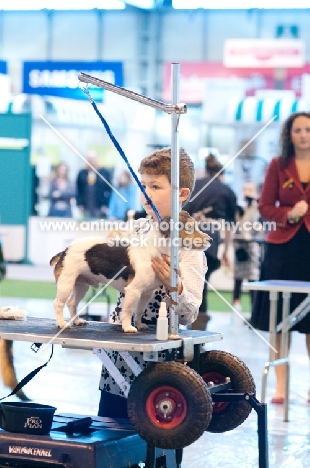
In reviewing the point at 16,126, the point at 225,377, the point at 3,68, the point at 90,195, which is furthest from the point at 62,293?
the point at 3,68

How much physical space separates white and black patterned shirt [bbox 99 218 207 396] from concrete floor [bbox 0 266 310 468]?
116 centimetres

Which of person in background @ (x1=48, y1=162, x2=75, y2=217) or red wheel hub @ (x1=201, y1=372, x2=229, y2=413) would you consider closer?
red wheel hub @ (x1=201, y1=372, x2=229, y2=413)

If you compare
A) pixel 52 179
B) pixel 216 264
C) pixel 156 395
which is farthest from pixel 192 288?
pixel 52 179

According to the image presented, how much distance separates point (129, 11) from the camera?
21828mm

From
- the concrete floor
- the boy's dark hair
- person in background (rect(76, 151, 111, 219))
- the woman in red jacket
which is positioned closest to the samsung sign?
person in background (rect(76, 151, 111, 219))

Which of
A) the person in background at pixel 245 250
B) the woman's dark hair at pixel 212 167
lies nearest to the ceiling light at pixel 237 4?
the person in background at pixel 245 250

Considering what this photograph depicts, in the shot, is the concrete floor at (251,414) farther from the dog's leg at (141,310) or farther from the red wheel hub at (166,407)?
the red wheel hub at (166,407)

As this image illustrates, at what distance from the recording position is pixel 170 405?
87.4 inches

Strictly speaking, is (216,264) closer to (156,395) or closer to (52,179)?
(156,395)

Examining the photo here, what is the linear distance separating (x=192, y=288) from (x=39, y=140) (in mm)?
15572

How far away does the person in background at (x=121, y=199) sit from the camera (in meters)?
13.2

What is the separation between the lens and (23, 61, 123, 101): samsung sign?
15180 mm

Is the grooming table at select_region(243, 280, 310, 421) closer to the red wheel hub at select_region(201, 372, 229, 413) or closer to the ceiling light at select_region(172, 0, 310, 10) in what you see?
the red wheel hub at select_region(201, 372, 229, 413)

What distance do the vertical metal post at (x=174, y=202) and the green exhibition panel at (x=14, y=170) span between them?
1030cm
